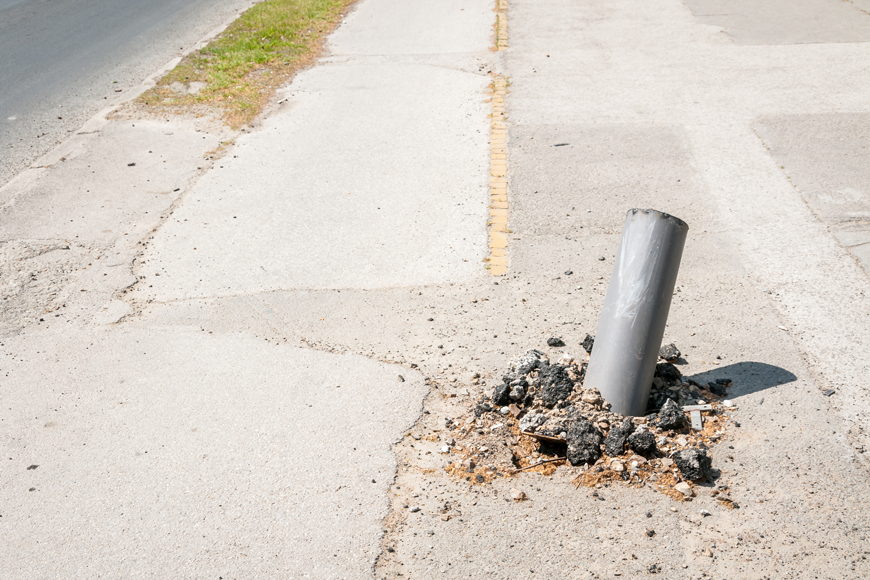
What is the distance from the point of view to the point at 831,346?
427 cm

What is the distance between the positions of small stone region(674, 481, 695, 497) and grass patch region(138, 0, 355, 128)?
23.0ft

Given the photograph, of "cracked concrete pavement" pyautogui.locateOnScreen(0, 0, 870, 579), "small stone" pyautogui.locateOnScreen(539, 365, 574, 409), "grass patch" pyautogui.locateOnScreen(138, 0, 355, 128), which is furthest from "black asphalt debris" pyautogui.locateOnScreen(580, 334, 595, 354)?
"grass patch" pyautogui.locateOnScreen(138, 0, 355, 128)

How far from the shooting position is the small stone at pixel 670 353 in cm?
416

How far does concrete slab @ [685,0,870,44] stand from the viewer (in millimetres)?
10633

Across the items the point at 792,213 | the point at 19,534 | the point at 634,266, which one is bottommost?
the point at 19,534

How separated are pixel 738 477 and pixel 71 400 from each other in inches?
149

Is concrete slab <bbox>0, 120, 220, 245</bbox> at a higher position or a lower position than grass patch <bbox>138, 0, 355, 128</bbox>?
lower

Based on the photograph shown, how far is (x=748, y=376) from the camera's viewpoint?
405 centimetres

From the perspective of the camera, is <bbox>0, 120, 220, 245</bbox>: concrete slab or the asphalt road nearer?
<bbox>0, 120, 220, 245</bbox>: concrete slab

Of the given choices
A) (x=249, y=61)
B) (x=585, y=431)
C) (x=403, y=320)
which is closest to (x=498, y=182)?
(x=403, y=320)

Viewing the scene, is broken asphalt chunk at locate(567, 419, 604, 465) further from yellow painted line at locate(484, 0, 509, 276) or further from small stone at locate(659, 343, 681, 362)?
yellow painted line at locate(484, 0, 509, 276)

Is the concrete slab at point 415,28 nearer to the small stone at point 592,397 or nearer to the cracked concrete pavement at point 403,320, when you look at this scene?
the cracked concrete pavement at point 403,320

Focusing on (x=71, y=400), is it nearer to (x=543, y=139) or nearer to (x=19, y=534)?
(x=19, y=534)

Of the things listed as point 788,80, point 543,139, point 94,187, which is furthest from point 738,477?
point 788,80
